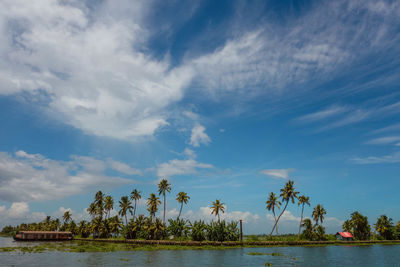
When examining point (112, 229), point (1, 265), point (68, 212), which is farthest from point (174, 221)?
point (68, 212)

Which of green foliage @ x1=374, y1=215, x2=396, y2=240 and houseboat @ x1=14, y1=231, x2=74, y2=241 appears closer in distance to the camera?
houseboat @ x1=14, y1=231, x2=74, y2=241

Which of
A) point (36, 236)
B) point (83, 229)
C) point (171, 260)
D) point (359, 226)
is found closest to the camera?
point (171, 260)

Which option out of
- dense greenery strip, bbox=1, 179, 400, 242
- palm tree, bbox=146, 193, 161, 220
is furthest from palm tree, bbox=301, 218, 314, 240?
palm tree, bbox=146, 193, 161, 220

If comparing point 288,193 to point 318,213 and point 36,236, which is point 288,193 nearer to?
point 318,213

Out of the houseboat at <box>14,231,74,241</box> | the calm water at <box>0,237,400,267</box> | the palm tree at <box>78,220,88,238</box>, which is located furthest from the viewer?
the palm tree at <box>78,220,88,238</box>

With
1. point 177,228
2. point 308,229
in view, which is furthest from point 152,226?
point 308,229

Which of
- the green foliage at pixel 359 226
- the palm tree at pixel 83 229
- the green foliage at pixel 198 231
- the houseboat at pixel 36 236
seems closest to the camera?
the green foliage at pixel 198 231

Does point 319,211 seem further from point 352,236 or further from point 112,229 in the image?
point 112,229

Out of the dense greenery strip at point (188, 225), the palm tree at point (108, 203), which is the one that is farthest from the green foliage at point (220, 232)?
the palm tree at point (108, 203)

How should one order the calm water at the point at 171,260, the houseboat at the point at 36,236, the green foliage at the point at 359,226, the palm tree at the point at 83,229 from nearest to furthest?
1. the calm water at the point at 171,260
2. the houseboat at the point at 36,236
3. the green foliage at the point at 359,226
4. the palm tree at the point at 83,229

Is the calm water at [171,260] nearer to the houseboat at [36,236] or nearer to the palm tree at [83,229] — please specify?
the houseboat at [36,236]

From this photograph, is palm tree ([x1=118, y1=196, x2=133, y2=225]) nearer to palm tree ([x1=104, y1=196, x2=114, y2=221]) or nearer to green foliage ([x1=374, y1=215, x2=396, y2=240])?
palm tree ([x1=104, y1=196, x2=114, y2=221])

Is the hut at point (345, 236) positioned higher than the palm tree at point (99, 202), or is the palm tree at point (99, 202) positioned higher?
the palm tree at point (99, 202)

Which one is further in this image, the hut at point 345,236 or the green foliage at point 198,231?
the hut at point 345,236
